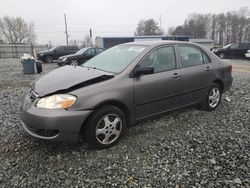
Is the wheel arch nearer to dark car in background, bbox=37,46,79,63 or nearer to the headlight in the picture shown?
the headlight

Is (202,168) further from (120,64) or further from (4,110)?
(4,110)

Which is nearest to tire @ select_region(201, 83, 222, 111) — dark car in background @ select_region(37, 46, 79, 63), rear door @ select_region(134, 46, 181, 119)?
rear door @ select_region(134, 46, 181, 119)

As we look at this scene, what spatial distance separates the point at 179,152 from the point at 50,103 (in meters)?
1.86

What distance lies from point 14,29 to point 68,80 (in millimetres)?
68142

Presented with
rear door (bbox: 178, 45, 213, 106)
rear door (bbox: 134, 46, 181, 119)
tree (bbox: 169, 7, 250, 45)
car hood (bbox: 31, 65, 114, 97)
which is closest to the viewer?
car hood (bbox: 31, 65, 114, 97)

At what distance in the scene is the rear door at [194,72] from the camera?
364cm

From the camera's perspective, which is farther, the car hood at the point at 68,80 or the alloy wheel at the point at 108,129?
the alloy wheel at the point at 108,129

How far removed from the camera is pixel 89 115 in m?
2.59

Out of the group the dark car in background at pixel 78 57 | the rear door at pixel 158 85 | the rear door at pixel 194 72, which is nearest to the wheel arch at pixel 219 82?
the rear door at pixel 194 72

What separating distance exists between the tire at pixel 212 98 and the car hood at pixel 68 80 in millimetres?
2294

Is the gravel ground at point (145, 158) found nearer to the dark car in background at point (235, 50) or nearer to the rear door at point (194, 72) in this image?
the rear door at point (194, 72)

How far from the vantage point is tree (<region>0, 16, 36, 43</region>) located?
58.8 m

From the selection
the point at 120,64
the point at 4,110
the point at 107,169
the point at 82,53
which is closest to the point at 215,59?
the point at 120,64

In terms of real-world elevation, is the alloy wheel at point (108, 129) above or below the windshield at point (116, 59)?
below
